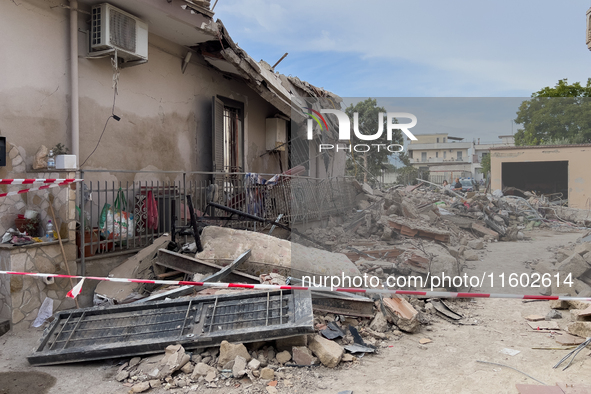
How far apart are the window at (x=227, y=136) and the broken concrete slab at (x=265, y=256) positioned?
3.55 metres

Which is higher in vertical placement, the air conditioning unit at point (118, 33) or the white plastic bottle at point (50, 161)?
the air conditioning unit at point (118, 33)

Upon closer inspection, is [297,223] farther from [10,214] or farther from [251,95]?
[10,214]

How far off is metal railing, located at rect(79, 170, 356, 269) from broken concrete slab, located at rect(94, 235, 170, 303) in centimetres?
31

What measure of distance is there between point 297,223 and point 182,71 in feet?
14.0

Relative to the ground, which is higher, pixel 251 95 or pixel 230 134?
pixel 251 95

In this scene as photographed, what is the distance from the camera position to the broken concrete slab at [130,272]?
211 inches

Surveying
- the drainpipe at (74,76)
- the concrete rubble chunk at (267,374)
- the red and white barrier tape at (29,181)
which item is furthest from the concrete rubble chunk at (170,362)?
the drainpipe at (74,76)

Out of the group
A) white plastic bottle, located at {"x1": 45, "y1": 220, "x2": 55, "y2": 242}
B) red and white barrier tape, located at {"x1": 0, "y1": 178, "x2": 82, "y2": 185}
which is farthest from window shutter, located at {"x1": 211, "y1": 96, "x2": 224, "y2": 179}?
white plastic bottle, located at {"x1": 45, "y1": 220, "x2": 55, "y2": 242}

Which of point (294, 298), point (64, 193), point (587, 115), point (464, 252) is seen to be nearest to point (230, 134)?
point (64, 193)

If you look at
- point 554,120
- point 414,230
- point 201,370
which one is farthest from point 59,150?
point 554,120

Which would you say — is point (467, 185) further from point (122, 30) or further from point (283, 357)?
point (122, 30)

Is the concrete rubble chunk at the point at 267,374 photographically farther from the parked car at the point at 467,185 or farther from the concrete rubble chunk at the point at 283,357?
the parked car at the point at 467,185

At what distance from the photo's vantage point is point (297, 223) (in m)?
9.73

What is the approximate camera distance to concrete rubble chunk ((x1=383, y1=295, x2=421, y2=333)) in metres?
4.69
